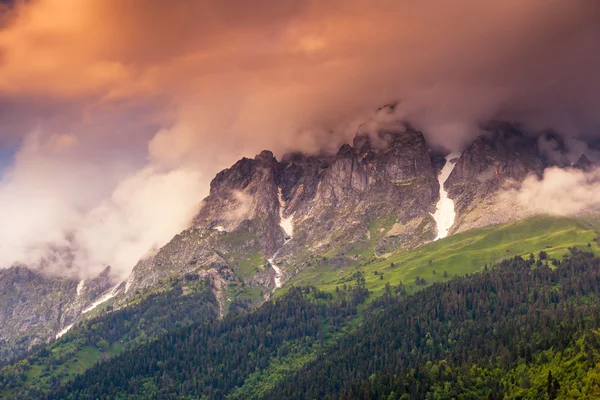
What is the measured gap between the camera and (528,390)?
193 m

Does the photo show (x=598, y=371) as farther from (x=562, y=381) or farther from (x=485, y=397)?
(x=485, y=397)

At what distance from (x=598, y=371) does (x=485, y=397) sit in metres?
35.7

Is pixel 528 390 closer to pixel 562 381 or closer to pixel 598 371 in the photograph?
pixel 562 381

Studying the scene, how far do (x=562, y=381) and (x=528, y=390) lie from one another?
410 inches

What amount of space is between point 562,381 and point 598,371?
1372 cm

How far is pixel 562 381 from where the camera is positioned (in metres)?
191

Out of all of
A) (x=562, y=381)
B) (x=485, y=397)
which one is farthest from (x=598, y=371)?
(x=485, y=397)

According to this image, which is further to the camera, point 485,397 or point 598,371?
point 485,397

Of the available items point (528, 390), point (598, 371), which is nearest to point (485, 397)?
point (528, 390)

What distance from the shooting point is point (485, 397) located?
19900cm

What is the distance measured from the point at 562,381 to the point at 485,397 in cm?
2385

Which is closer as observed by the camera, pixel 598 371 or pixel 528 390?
pixel 598 371

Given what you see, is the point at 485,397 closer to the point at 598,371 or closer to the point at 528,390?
the point at 528,390

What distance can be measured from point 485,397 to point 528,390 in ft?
44.4
